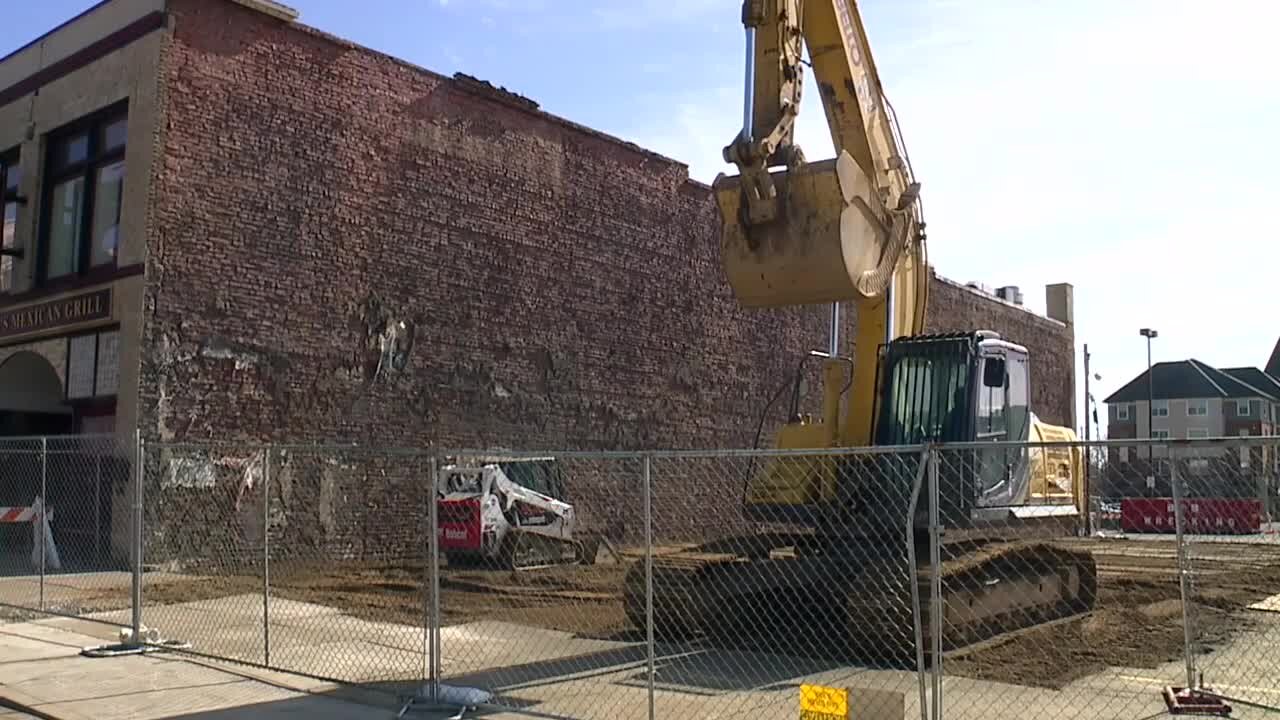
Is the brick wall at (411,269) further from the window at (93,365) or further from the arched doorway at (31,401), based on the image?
the arched doorway at (31,401)

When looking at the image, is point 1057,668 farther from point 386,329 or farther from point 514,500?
point 386,329

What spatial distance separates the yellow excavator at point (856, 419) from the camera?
10.3 metres

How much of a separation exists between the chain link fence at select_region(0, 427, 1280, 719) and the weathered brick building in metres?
1.44

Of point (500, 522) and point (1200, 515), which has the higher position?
point (1200, 515)

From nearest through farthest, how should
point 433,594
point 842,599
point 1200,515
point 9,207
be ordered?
point 433,594
point 842,599
point 9,207
point 1200,515

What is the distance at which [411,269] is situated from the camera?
21.7m

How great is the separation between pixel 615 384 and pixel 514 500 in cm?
710

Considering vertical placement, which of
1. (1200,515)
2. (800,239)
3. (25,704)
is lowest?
(25,704)

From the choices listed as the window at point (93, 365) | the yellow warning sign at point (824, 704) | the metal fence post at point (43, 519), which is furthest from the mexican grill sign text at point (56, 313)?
the yellow warning sign at point (824, 704)

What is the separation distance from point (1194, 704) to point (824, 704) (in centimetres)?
306

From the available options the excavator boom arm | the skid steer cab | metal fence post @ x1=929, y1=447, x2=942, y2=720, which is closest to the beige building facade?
the skid steer cab

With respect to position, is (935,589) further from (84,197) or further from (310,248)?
(84,197)

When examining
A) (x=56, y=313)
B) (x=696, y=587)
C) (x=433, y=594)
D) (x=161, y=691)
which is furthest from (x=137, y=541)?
(x=56, y=313)

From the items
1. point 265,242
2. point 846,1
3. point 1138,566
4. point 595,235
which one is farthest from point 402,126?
point 1138,566
